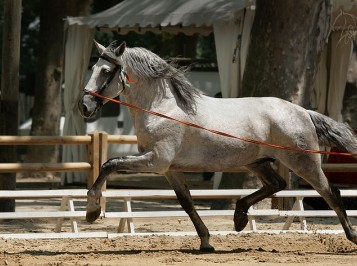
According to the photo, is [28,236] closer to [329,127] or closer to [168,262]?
[168,262]

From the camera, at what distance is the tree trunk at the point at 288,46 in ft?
51.2

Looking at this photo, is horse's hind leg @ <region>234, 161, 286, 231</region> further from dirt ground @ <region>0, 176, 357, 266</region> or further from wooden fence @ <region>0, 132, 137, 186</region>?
wooden fence @ <region>0, 132, 137, 186</region>

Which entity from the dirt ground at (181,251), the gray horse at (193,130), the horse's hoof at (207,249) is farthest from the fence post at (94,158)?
the horse's hoof at (207,249)

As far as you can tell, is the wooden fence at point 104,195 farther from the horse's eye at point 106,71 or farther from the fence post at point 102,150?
the horse's eye at point 106,71

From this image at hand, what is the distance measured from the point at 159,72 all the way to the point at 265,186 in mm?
1911

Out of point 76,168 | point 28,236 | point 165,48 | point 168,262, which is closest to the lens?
point 168,262

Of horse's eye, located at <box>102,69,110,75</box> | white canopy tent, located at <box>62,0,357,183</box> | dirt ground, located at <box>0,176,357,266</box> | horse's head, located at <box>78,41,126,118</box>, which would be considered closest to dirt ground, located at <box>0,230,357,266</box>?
dirt ground, located at <box>0,176,357,266</box>

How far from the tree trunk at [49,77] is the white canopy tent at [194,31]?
119 inches

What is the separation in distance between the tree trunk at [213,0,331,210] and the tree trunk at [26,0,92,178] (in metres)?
8.92

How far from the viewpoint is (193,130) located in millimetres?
10805

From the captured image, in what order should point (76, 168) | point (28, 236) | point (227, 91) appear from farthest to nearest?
point (227, 91) < point (76, 168) < point (28, 236)

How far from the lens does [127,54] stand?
1088 cm

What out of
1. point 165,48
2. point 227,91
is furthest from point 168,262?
point 165,48

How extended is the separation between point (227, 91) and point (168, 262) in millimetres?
7580
